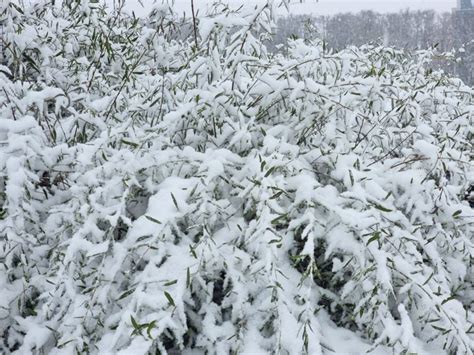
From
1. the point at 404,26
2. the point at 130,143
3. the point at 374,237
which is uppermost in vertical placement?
the point at 130,143

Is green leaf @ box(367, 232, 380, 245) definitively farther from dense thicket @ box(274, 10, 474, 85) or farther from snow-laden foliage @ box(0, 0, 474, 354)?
dense thicket @ box(274, 10, 474, 85)

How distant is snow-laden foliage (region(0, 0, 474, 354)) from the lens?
5.33 feet

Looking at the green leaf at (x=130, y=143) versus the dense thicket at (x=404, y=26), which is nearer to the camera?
the green leaf at (x=130, y=143)

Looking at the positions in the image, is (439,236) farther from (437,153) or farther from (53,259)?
(53,259)

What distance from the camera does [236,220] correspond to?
1908 mm

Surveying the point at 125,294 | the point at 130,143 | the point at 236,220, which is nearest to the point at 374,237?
the point at 236,220

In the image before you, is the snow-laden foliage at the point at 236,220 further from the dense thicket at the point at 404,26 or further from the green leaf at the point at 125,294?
the dense thicket at the point at 404,26

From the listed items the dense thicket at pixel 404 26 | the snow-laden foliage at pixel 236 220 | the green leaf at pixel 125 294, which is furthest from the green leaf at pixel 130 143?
the dense thicket at pixel 404 26

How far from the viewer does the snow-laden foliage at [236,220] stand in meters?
1.62

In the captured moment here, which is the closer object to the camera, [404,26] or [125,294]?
[125,294]

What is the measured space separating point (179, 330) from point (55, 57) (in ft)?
7.03

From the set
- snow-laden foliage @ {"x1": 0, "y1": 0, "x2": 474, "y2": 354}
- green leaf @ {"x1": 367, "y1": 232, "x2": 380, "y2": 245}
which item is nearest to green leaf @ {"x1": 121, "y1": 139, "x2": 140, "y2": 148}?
snow-laden foliage @ {"x1": 0, "y1": 0, "x2": 474, "y2": 354}

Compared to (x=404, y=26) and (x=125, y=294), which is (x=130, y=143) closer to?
(x=125, y=294)

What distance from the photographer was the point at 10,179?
1928 mm
